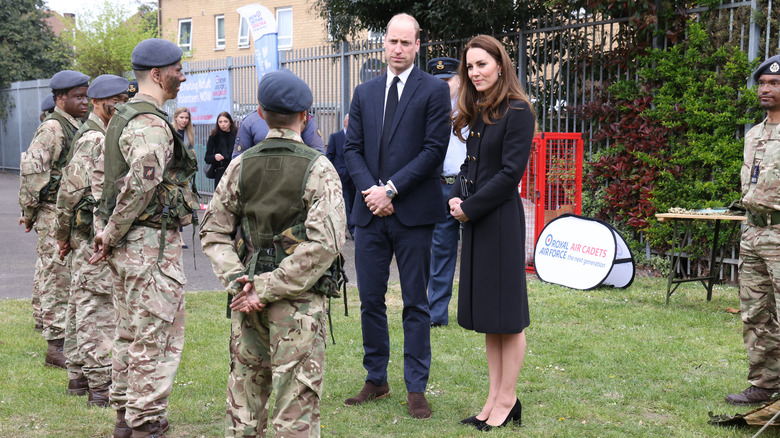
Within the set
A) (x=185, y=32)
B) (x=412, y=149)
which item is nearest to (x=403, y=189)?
(x=412, y=149)

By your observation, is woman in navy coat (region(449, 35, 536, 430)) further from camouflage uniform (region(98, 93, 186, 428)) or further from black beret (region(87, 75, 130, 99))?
black beret (region(87, 75, 130, 99))

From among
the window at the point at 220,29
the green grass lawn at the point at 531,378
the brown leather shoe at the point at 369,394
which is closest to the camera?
the green grass lawn at the point at 531,378

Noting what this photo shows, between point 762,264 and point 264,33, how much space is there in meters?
10.6

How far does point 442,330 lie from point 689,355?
7.16ft

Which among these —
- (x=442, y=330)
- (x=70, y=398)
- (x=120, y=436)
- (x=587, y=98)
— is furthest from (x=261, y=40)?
(x=120, y=436)

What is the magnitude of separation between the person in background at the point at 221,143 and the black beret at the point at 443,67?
679cm

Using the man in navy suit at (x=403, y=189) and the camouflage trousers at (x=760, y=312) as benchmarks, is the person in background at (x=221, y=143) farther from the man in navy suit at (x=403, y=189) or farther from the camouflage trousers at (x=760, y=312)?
the camouflage trousers at (x=760, y=312)

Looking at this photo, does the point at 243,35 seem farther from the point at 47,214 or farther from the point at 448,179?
the point at 47,214

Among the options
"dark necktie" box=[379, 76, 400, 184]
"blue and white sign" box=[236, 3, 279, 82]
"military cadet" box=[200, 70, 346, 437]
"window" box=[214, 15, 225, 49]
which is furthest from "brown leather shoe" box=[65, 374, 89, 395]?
"window" box=[214, 15, 225, 49]

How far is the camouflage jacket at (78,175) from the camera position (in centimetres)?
512

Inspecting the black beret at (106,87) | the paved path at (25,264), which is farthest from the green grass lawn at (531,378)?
the black beret at (106,87)

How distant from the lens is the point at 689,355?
6180 mm

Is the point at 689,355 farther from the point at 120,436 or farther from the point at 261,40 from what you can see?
the point at 261,40

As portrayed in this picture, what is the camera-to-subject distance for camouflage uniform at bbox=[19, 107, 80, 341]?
20.1ft
